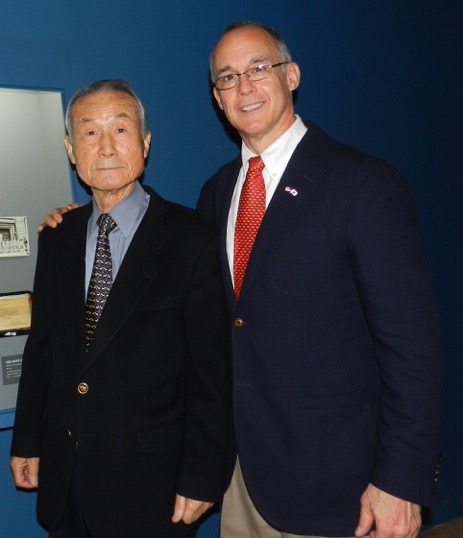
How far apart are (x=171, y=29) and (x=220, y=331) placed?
4.13 ft

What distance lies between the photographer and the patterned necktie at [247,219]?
5.59 feet

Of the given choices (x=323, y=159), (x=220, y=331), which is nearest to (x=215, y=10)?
(x=323, y=159)

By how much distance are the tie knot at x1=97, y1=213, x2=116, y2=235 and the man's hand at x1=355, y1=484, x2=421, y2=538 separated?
39.8 inches

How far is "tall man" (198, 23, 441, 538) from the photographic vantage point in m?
1.48

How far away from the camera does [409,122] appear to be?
2.91 metres

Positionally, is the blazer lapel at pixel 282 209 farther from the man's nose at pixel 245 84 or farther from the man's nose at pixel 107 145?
the man's nose at pixel 107 145

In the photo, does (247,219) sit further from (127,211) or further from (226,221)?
(127,211)

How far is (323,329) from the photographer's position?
159 cm

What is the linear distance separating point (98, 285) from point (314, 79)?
149 centimetres

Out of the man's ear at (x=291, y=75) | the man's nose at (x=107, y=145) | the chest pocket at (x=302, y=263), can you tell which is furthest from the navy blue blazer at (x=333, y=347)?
the man's nose at (x=107, y=145)

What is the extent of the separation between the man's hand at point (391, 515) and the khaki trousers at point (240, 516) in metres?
0.41

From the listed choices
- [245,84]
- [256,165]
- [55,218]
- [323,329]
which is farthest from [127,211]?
[323,329]

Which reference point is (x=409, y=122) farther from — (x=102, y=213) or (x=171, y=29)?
(x=102, y=213)

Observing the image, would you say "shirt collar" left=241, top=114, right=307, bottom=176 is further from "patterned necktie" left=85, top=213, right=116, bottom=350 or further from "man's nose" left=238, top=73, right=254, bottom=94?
"patterned necktie" left=85, top=213, right=116, bottom=350
